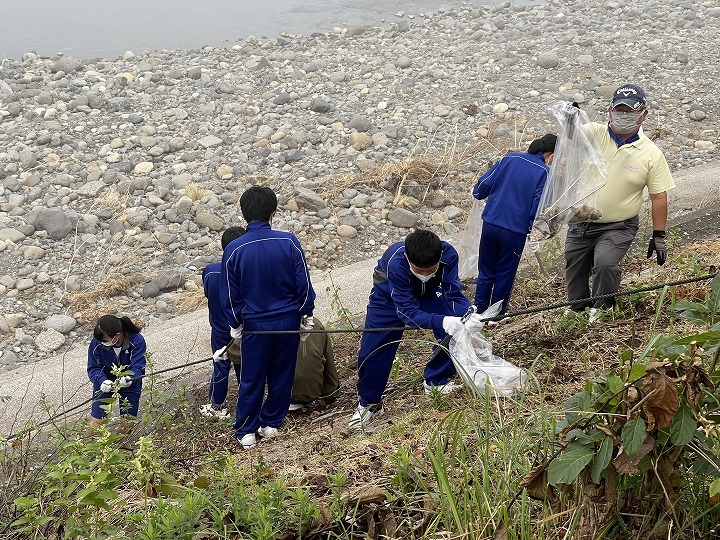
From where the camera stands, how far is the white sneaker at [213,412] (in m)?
5.09

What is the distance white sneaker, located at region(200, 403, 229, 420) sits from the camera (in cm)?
509

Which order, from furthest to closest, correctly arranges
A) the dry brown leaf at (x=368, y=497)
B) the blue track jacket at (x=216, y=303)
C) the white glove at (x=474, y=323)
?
→ the blue track jacket at (x=216, y=303), the white glove at (x=474, y=323), the dry brown leaf at (x=368, y=497)

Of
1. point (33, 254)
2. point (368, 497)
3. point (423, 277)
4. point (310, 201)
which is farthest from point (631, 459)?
point (33, 254)

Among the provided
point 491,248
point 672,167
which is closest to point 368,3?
point 672,167

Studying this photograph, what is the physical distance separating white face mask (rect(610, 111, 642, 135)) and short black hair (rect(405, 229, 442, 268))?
141 cm

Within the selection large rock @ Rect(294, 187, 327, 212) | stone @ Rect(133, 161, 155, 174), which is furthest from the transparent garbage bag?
stone @ Rect(133, 161, 155, 174)

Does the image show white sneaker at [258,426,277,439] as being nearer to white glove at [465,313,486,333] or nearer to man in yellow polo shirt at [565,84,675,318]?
white glove at [465,313,486,333]

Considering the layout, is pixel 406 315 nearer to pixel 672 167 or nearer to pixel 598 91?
pixel 672 167

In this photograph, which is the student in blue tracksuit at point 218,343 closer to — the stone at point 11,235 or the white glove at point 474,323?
the white glove at point 474,323

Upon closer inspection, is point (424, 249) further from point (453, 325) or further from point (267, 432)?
point (267, 432)

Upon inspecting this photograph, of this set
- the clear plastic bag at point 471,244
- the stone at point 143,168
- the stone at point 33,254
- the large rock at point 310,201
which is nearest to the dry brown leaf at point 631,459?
the clear plastic bag at point 471,244

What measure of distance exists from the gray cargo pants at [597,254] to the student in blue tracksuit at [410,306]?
32.7 inches

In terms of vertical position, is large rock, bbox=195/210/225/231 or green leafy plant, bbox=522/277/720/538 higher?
green leafy plant, bbox=522/277/720/538

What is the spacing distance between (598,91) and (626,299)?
7.85 meters
